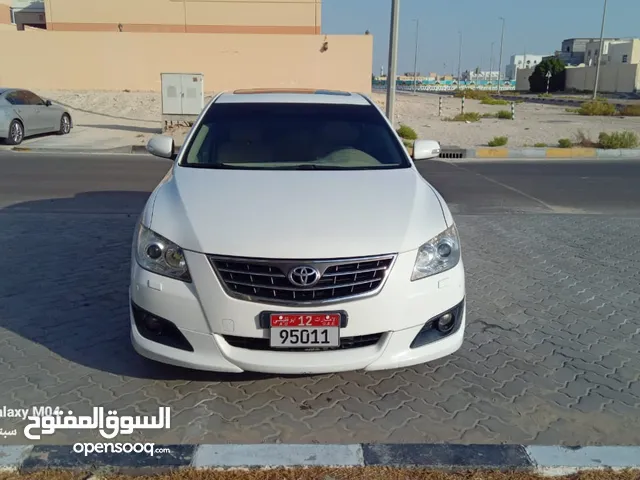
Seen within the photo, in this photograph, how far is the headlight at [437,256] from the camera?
325cm

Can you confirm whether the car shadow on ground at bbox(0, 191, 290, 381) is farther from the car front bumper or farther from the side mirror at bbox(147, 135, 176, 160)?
the side mirror at bbox(147, 135, 176, 160)

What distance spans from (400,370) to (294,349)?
1.04 metres

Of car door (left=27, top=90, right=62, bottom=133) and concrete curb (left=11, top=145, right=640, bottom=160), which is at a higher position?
car door (left=27, top=90, right=62, bottom=133)

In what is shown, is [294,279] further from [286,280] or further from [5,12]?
[5,12]

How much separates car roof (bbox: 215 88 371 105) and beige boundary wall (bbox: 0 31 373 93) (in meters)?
31.2

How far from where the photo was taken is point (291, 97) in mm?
5098

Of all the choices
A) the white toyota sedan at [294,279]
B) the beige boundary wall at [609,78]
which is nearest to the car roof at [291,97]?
the white toyota sedan at [294,279]

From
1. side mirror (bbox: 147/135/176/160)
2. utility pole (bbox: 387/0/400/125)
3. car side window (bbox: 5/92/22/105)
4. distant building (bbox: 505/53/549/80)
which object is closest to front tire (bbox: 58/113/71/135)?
car side window (bbox: 5/92/22/105)

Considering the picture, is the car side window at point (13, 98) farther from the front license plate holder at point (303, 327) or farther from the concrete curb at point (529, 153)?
the front license plate holder at point (303, 327)

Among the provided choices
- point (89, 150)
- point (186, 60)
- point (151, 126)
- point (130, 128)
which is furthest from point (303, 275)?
point (186, 60)

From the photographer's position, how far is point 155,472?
2799 mm

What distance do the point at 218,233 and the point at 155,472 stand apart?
48.0 inches

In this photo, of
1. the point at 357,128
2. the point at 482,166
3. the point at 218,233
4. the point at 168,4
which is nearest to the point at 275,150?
the point at 357,128

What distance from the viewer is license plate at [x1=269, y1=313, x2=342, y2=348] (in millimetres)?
3053
